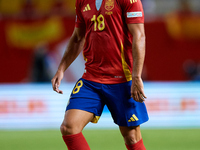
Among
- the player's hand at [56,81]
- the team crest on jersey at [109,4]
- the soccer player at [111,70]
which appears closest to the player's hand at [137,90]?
the soccer player at [111,70]

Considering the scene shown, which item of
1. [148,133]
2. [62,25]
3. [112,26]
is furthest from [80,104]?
[62,25]

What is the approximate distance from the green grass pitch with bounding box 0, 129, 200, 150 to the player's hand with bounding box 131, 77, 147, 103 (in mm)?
2572

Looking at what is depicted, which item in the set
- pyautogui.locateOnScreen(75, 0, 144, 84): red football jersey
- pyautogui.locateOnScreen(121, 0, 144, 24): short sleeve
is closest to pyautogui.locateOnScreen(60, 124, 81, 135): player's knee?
pyautogui.locateOnScreen(75, 0, 144, 84): red football jersey

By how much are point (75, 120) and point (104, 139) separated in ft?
11.4

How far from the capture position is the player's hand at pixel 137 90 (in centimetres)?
360

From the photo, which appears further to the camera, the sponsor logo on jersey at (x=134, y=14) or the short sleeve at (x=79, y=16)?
the short sleeve at (x=79, y=16)

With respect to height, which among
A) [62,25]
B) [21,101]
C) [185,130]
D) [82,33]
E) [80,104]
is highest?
[82,33]

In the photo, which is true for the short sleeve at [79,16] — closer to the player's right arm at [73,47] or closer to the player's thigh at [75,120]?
the player's right arm at [73,47]

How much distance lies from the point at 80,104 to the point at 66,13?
891cm

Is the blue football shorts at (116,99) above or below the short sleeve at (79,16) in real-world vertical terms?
below

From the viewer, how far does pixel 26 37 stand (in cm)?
1172

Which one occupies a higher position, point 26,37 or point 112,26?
Answer: point 112,26

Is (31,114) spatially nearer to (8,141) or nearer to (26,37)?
(8,141)

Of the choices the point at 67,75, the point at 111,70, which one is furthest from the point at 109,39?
the point at 67,75
